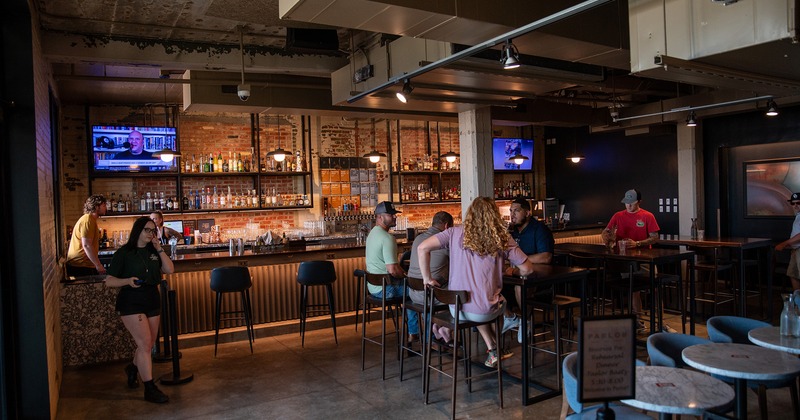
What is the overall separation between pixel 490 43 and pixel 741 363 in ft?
8.37

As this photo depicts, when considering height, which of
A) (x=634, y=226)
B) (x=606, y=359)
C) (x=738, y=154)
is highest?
(x=738, y=154)

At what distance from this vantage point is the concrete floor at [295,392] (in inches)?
179

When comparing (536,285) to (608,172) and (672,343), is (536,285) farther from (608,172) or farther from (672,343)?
(608,172)

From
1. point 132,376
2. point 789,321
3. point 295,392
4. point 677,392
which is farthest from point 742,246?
point 132,376

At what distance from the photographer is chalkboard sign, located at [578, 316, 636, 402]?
1906 mm

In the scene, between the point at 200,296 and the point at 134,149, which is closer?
the point at 200,296

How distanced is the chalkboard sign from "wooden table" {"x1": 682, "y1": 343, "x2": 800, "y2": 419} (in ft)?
3.88

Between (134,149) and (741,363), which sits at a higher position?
(134,149)

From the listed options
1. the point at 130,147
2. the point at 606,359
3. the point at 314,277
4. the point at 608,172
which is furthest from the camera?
the point at 608,172

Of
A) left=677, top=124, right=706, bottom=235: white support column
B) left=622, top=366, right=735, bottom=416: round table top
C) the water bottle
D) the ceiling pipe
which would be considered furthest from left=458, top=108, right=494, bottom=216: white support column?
left=677, top=124, right=706, bottom=235: white support column

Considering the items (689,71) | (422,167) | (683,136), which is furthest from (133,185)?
(683,136)

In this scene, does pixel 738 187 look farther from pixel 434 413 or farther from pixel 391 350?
pixel 434 413

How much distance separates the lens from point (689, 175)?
1038 cm

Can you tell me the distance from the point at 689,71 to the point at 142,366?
5045mm
